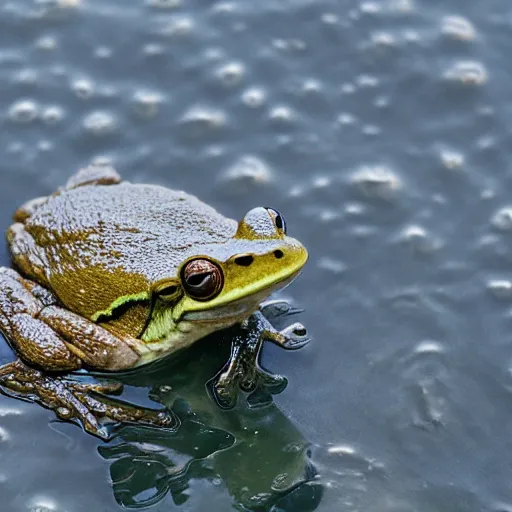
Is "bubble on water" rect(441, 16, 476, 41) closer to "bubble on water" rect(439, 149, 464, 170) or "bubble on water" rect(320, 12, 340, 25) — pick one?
"bubble on water" rect(320, 12, 340, 25)

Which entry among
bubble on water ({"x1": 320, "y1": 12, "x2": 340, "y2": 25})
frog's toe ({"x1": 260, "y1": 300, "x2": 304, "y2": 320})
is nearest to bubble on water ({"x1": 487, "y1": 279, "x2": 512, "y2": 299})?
frog's toe ({"x1": 260, "y1": 300, "x2": 304, "y2": 320})

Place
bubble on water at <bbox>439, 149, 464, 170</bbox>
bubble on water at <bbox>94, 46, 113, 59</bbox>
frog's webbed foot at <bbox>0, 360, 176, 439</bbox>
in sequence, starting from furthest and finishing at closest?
1. bubble on water at <bbox>94, 46, 113, 59</bbox>
2. bubble on water at <bbox>439, 149, 464, 170</bbox>
3. frog's webbed foot at <bbox>0, 360, 176, 439</bbox>

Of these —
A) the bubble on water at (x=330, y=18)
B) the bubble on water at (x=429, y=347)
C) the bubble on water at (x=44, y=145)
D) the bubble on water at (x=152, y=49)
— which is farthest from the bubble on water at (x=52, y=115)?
the bubble on water at (x=429, y=347)

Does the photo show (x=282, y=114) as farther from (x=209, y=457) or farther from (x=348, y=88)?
(x=209, y=457)

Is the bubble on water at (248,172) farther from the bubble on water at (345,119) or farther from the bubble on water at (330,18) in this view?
the bubble on water at (330,18)

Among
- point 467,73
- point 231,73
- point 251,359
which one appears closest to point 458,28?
point 467,73

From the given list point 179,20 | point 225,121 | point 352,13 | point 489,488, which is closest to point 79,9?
point 179,20
